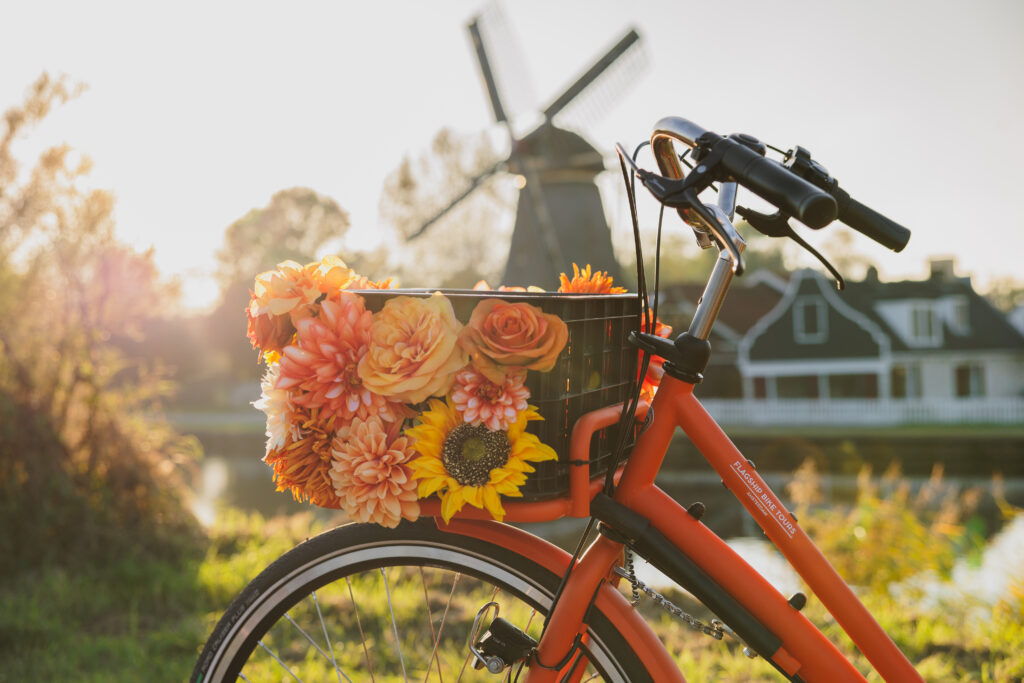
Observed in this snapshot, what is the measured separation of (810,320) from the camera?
22562 mm

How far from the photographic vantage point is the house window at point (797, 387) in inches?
912

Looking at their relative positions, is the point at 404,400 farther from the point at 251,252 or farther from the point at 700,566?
the point at 251,252

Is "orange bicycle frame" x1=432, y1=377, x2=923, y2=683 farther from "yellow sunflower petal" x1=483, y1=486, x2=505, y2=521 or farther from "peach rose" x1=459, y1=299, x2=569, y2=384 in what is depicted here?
"peach rose" x1=459, y1=299, x2=569, y2=384

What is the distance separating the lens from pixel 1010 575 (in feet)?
10.7

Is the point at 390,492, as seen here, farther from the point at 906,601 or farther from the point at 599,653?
the point at 906,601

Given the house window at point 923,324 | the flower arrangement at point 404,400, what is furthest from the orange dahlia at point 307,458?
the house window at point 923,324

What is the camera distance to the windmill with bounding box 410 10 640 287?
13242 millimetres

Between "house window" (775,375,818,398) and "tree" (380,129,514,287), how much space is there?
10560mm

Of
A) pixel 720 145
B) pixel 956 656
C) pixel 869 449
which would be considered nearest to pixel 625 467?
pixel 720 145

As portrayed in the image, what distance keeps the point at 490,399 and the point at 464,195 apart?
13.7 meters

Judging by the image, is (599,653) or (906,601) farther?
(906,601)

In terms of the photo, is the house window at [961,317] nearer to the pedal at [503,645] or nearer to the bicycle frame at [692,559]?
the bicycle frame at [692,559]

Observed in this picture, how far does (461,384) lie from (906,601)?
444 cm

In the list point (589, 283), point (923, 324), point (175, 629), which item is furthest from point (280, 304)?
point (923, 324)
